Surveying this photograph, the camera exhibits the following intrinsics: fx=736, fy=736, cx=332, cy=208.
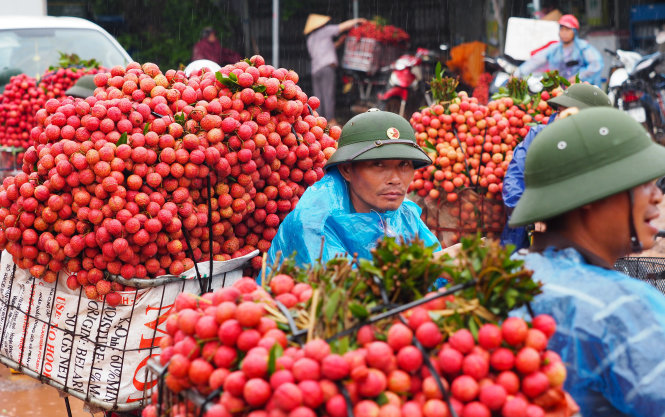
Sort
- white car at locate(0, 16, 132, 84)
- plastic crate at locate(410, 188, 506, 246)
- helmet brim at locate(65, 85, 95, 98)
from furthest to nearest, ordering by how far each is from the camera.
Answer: white car at locate(0, 16, 132, 84) < helmet brim at locate(65, 85, 95, 98) < plastic crate at locate(410, 188, 506, 246)

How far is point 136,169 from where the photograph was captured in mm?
2979

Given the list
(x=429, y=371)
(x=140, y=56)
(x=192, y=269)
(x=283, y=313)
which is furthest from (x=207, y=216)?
(x=140, y=56)

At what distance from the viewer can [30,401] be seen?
471cm

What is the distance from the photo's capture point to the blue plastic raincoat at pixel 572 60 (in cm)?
966

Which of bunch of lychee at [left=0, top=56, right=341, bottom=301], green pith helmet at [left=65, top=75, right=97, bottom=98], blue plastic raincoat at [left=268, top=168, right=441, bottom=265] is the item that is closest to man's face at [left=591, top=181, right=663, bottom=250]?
blue plastic raincoat at [left=268, top=168, right=441, bottom=265]

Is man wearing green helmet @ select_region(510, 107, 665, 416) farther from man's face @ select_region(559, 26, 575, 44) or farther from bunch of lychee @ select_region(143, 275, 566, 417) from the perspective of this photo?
man's face @ select_region(559, 26, 575, 44)

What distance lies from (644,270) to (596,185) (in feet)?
6.64

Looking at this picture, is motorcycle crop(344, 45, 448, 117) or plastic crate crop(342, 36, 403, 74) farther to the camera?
plastic crate crop(342, 36, 403, 74)

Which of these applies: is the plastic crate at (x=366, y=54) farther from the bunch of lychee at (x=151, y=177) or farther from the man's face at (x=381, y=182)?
the man's face at (x=381, y=182)

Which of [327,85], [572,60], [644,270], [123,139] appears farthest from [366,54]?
[123,139]

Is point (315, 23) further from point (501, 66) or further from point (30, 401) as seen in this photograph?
point (30, 401)

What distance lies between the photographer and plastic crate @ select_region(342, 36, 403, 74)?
43.8 feet

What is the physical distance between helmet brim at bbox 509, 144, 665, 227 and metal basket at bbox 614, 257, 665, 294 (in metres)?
1.79

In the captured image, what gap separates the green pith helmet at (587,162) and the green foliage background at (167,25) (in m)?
12.7
